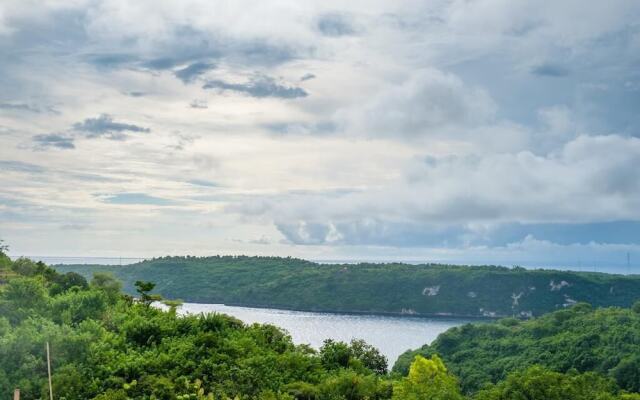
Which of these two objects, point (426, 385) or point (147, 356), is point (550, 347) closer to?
point (426, 385)

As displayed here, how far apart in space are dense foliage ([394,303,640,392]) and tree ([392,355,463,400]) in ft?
121

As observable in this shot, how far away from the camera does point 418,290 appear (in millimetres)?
169750

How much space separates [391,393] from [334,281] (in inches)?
5747

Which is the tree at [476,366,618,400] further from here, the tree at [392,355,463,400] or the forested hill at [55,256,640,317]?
the forested hill at [55,256,640,317]

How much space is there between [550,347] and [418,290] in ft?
288

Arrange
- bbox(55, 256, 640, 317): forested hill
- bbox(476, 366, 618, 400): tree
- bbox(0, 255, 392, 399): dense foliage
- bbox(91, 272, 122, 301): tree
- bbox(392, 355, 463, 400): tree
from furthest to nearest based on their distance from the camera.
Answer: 1. bbox(55, 256, 640, 317): forested hill
2. bbox(91, 272, 122, 301): tree
3. bbox(476, 366, 618, 400): tree
4. bbox(392, 355, 463, 400): tree
5. bbox(0, 255, 392, 399): dense foliage

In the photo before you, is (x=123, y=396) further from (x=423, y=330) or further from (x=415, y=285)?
(x=415, y=285)

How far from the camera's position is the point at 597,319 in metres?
91.4

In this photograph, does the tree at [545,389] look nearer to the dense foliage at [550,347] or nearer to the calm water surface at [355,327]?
the dense foliage at [550,347]

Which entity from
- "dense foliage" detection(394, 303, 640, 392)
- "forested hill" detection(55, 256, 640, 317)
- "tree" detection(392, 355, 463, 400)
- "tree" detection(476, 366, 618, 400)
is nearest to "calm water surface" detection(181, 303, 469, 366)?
"forested hill" detection(55, 256, 640, 317)

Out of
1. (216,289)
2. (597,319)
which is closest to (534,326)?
(597,319)

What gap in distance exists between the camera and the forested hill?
163m

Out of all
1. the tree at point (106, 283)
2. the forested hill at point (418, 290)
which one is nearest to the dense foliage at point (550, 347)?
the tree at point (106, 283)

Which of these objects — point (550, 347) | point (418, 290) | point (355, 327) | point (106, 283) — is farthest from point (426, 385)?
point (418, 290)
